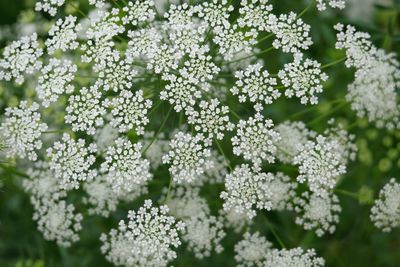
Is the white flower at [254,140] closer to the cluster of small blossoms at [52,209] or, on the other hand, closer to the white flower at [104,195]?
the white flower at [104,195]

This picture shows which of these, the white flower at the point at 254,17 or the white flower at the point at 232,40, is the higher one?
the white flower at the point at 254,17

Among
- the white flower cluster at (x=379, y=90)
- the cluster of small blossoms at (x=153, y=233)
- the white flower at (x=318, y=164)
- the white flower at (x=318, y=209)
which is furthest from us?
the white flower cluster at (x=379, y=90)

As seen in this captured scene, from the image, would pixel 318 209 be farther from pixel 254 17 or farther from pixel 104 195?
pixel 104 195

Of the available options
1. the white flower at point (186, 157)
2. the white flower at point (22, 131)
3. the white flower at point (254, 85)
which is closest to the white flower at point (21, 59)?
the white flower at point (22, 131)

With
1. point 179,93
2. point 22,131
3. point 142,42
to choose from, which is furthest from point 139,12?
point 22,131

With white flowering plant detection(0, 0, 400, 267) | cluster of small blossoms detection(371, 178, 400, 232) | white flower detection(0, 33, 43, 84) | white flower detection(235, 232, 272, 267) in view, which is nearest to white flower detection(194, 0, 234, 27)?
white flowering plant detection(0, 0, 400, 267)

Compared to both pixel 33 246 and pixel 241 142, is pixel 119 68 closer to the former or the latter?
pixel 241 142

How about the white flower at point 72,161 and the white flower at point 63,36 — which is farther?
the white flower at point 63,36
